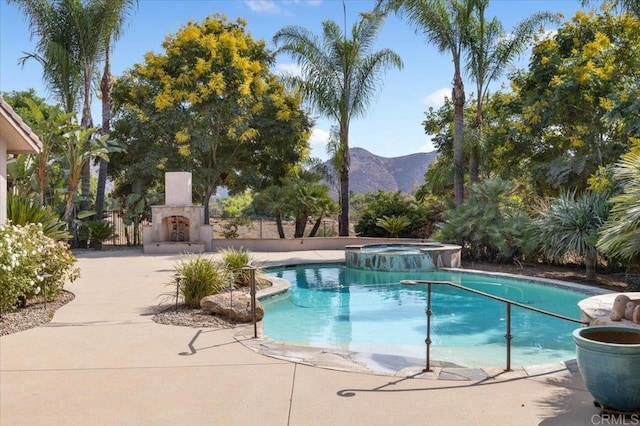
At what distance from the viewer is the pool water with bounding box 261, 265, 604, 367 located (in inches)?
299

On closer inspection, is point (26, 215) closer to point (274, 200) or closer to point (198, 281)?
point (198, 281)

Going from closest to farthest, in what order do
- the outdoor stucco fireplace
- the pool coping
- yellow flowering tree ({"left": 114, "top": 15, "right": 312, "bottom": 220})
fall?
the pool coping, the outdoor stucco fireplace, yellow flowering tree ({"left": 114, "top": 15, "right": 312, "bottom": 220})

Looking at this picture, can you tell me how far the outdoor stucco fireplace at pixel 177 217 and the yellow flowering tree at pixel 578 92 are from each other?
12244mm

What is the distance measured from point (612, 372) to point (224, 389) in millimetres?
3177

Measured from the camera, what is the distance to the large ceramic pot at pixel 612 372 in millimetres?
3811

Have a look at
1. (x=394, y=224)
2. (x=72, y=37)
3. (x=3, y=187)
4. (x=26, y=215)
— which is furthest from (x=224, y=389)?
(x=72, y=37)

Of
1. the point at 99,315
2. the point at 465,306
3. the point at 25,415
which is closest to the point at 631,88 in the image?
the point at 465,306

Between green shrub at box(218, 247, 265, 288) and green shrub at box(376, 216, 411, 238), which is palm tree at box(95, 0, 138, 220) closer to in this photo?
green shrub at box(376, 216, 411, 238)

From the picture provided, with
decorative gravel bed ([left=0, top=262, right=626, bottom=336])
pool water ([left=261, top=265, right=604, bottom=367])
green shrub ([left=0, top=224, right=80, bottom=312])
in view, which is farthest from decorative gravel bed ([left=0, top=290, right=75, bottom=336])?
pool water ([left=261, top=265, right=604, bottom=367])

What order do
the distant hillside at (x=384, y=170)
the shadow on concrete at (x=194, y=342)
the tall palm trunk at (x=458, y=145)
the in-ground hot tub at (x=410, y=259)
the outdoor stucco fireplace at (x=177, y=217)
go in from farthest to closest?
the distant hillside at (x=384, y=170)
the outdoor stucco fireplace at (x=177, y=217)
the tall palm trunk at (x=458, y=145)
the in-ground hot tub at (x=410, y=259)
the shadow on concrete at (x=194, y=342)

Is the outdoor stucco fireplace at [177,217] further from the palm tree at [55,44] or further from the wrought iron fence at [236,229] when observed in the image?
the palm tree at [55,44]

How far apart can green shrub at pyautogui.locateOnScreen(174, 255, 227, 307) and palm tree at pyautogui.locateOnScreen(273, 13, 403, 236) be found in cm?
1330

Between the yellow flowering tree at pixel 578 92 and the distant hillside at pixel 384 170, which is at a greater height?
the distant hillside at pixel 384 170

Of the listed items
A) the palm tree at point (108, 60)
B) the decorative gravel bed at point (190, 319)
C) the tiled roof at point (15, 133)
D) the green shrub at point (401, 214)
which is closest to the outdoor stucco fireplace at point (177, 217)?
the palm tree at point (108, 60)
